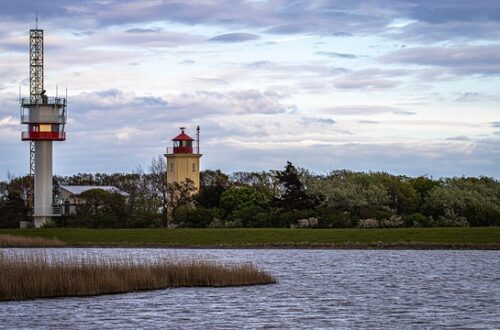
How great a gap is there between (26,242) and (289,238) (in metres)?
20.4

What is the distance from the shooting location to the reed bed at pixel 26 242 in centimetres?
7769

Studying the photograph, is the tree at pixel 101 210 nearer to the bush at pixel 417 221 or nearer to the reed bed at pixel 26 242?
the reed bed at pixel 26 242

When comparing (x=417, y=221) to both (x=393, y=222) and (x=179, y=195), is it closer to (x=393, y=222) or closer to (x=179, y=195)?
(x=393, y=222)

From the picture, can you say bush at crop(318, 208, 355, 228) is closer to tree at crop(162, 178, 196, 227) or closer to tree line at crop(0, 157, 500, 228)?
tree line at crop(0, 157, 500, 228)

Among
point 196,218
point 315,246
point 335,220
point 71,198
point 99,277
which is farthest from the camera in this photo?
point 71,198

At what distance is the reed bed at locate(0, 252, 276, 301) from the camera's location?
123ft

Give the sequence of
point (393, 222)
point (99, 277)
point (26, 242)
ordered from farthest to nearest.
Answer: point (393, 222) → point (26, 242) → point (99, 277)

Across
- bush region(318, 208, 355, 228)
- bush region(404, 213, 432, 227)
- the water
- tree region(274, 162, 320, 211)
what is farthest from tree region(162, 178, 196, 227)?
the water

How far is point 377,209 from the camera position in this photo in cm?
9262

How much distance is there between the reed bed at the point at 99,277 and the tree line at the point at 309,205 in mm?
43569

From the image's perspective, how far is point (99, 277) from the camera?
130ft

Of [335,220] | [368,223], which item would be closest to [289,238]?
[335,220]

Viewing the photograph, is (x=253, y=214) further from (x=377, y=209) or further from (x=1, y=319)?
(x=1, y=319)

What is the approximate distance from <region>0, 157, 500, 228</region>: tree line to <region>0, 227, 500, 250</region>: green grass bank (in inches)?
210
